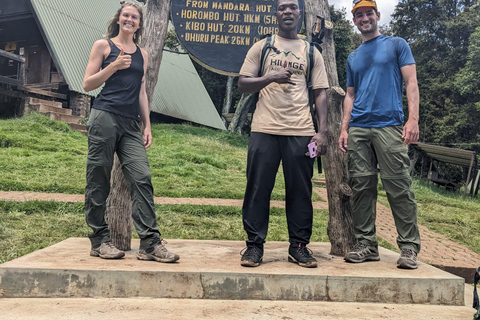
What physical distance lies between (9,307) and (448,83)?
29.5 metres

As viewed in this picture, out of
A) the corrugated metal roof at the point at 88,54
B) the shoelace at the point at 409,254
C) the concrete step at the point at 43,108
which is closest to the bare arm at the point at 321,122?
the shoelace at the point at 409,254

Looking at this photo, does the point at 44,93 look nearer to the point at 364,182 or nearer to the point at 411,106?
the point at 364,182

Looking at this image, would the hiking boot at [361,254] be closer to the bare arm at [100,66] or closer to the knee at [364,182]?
the knee at [364,182]

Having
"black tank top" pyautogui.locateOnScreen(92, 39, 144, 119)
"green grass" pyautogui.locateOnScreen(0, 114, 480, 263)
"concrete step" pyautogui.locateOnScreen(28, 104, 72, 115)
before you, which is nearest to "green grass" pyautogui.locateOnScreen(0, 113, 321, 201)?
"green grass" pyautogui.locateOnScreen(0, 114, 480, 263)

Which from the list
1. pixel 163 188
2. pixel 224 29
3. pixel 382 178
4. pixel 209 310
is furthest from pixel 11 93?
pixel 209 310

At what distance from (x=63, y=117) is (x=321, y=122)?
13.4m

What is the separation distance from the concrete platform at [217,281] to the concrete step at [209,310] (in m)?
0.06

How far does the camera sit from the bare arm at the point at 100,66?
3.38 meters

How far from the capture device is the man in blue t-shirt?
364 cm

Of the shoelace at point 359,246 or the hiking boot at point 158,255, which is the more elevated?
the shoelace at point 359,246

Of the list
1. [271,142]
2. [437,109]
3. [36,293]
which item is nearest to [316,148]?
[271,142]

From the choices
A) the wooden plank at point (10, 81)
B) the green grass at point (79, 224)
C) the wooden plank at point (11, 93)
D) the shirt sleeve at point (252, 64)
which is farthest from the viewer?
the wooden plank at point (11, 93)

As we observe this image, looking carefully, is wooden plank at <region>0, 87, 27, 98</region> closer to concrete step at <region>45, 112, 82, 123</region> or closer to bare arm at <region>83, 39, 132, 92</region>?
concrete step at <region>45, 112, 82, 123</region>

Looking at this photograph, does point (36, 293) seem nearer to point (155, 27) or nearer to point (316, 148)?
point (316, 148)
